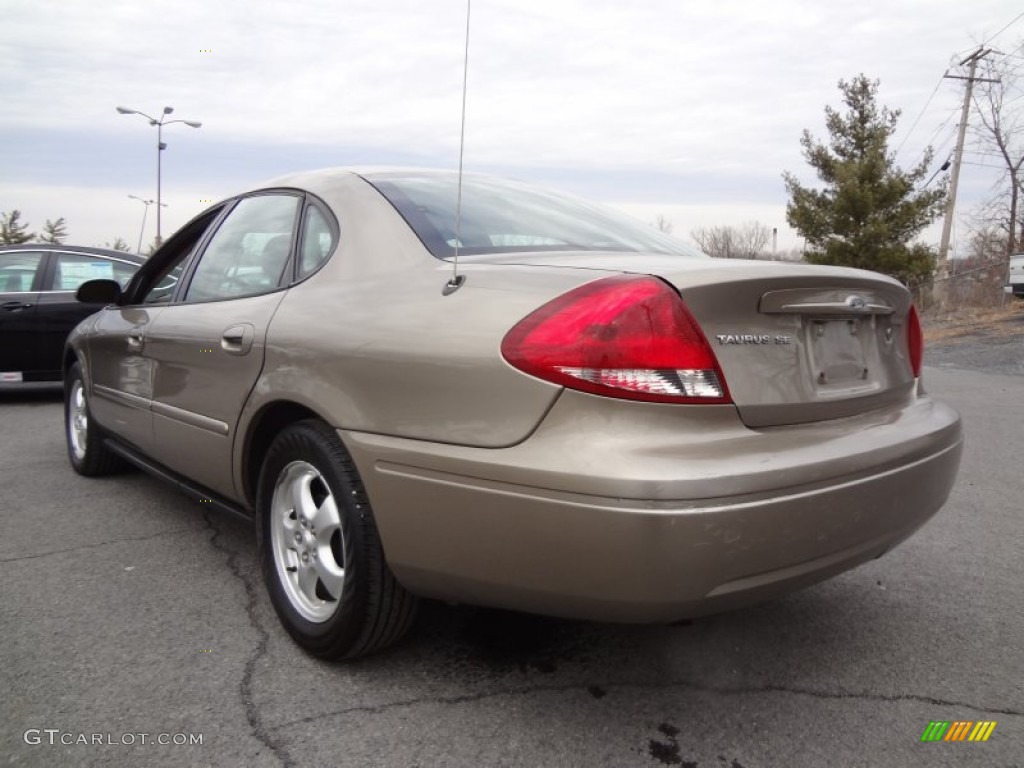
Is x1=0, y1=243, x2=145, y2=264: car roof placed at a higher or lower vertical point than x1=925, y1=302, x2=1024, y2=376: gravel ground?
higher

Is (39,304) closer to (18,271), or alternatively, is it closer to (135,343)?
(18,271)

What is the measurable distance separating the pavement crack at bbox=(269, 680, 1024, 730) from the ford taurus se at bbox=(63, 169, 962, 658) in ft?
0.65

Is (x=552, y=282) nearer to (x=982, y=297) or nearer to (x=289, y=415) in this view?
(x=289, y=415)

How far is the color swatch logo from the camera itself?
6.51 ft

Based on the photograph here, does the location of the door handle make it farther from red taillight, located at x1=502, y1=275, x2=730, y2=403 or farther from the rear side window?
red taillight, located at x1=502, y1=275, x2=730, y2=403

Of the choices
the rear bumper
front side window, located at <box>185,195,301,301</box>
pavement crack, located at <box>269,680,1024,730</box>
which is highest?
front side window, located at <box>185,195,301,301</box>

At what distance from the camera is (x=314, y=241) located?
8.73 ft

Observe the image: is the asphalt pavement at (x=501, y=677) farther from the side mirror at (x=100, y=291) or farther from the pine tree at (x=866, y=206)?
the pine tree at (x=866, y=206)

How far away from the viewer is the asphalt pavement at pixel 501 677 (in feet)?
6.31

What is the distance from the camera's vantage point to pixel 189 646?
243 centimetres

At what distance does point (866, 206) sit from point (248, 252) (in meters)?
26.8

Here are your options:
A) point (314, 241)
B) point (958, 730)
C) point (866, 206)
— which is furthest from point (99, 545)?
point (866, 206)

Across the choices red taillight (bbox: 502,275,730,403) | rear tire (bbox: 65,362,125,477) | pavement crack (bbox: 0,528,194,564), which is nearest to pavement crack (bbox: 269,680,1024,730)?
red taillight (bbox: 502,275,730,403)

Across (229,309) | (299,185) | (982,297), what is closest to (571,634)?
(229,309)
